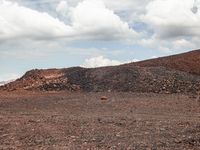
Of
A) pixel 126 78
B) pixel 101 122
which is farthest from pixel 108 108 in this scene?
pixel 126 78

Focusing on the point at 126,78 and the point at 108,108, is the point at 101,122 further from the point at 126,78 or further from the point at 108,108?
the point at 126,78

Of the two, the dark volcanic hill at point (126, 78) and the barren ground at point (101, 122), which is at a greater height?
the dark volcanic hill at point (126, 78)

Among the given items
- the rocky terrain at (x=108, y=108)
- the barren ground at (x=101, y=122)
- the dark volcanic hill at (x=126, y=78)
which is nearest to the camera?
the barren ground at (x=101, y=122)

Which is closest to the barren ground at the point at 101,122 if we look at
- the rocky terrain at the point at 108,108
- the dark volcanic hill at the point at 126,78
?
the rocky terrain at the point at 108,108

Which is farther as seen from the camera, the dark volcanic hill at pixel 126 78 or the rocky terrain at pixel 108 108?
the dark volcanic hill at pixel 126 78

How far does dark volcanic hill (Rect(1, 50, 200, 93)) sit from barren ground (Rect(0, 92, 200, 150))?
3040 mm

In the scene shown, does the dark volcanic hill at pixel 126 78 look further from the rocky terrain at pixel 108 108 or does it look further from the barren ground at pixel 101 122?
the barren ground at pixel 101 122

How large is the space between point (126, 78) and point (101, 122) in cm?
1395

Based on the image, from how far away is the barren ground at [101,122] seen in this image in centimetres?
1136

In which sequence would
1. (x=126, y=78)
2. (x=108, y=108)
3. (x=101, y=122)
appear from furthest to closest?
(x=126, y=78) → (x=108, y=108) → (x=101, y=122)

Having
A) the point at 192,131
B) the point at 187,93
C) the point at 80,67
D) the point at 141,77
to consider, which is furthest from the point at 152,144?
the point at 80,67

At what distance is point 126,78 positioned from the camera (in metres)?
28.8

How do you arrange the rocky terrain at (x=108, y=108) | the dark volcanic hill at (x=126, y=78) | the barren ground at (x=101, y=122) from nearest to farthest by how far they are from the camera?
1. the barren ground at (x=101, y=122)
2. the rocky terrain at (x=108, y=108)
3. the dark volcanic hill at (x=126, y=78)

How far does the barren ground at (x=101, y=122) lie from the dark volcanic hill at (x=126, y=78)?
304cm
